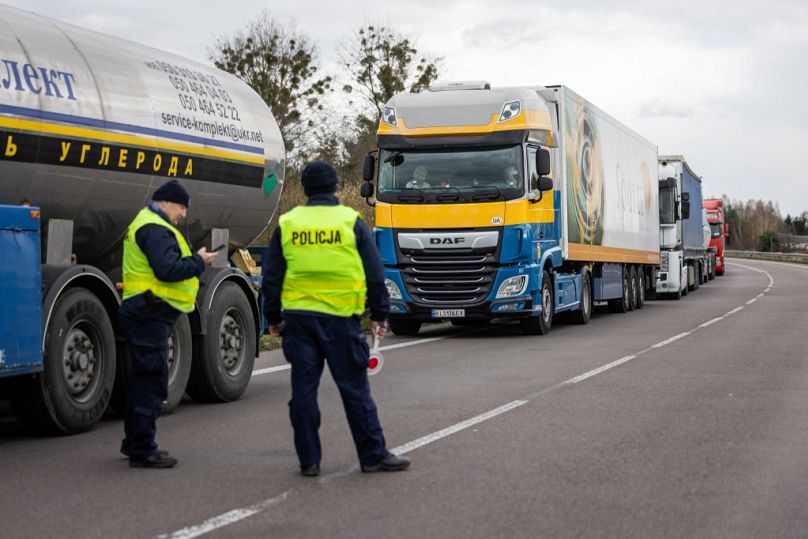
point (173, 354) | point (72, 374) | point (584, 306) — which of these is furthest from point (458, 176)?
point (72, 374)

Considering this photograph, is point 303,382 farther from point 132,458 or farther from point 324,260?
point 132,458

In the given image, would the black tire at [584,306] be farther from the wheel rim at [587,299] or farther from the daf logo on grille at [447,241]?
the daf logo on grille at [447,241]

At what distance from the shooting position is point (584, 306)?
23.0 metres

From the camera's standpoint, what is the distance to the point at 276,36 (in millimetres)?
39500

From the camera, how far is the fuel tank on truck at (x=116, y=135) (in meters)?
8.77

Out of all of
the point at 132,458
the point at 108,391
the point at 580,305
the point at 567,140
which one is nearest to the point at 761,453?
the point at 132,458

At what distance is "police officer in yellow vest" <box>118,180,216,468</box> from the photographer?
7680 mm

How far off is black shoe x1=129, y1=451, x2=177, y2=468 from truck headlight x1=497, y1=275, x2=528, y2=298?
11.1m

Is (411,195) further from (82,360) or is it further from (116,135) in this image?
(82,360)

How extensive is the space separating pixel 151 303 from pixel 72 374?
169cm

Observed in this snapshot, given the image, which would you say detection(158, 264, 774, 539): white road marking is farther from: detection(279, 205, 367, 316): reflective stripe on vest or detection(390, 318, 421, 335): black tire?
detection(390, 318, 421, 335): black tire

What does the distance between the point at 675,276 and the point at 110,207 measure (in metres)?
26.6

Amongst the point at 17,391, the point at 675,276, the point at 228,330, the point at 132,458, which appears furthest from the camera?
the point at 675,276

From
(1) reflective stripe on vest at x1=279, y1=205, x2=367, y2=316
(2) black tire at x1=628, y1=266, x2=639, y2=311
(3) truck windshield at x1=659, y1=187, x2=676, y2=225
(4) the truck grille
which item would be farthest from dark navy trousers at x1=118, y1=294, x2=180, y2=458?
(3) truck windshield at x1=659, y1=187, x2=676, y2=225
